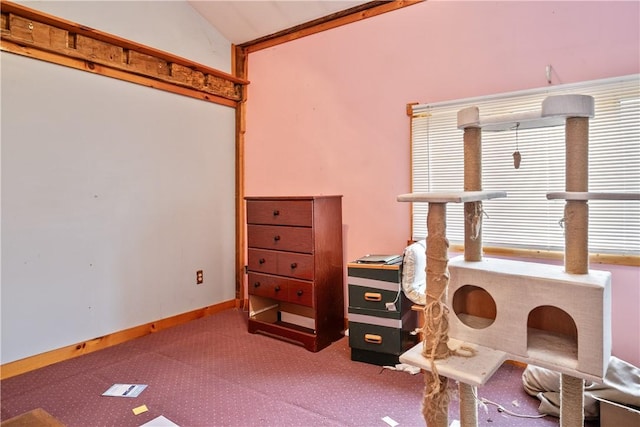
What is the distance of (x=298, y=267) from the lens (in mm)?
2787

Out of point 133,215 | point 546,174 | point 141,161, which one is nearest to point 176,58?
point 141,161

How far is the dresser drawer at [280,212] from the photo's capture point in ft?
8.92

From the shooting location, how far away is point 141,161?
2.99 metres

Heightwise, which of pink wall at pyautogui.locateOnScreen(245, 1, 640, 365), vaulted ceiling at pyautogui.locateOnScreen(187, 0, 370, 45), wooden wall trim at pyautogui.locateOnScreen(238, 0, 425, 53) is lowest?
pink wall at pyautogui.locateOnScreen(245, 1, 640, 365)

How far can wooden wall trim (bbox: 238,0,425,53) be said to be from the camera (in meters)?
2.83

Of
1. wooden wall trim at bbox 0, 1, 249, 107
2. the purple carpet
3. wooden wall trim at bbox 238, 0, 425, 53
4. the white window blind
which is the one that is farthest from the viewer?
wooden wall trim at bbox 238, 0, 425, 53

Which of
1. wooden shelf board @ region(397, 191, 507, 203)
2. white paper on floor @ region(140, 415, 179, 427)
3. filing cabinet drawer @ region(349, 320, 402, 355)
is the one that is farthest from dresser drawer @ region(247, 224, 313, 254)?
wooden shelf board @ region(397, 191, 507, 203)

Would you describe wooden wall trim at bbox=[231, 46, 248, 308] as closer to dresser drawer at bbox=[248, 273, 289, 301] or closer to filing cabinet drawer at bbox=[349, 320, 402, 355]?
dresser drawer at bbox=[248, 273, 289, 301]

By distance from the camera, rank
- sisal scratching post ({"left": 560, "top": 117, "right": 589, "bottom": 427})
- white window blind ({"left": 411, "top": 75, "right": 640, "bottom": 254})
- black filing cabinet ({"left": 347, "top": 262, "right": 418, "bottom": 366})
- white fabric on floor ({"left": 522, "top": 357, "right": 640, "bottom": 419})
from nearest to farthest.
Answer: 1. sisal scratching post ({"left": 560, "top": 117, "right": 589, "bottom": 427})
2. white fabric on floor ({"left": 522, "top": 357, "right": 640, "bottom": 419})
3. white window blind ({"left": 411, "top": 75, "right": 640, "bottom": 254})
4. black filing cabinet ({"left": 347, "top": 262, "right": 418, "bottom": 366})

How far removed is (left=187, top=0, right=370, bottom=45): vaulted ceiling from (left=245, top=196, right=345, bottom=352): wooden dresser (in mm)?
1509

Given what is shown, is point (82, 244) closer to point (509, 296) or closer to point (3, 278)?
point (3, 278)

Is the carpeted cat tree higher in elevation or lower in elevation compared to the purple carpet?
higher

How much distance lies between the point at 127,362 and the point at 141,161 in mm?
1448

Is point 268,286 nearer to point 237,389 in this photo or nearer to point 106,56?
point 237,389
